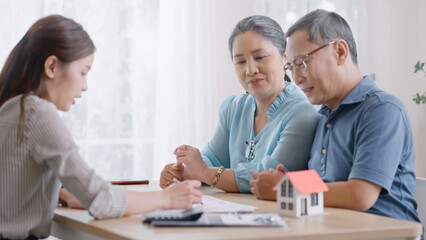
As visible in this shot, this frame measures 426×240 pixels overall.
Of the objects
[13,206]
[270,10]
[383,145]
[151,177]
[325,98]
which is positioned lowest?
[151,177]

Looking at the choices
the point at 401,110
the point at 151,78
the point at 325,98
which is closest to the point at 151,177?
the point at 151,78

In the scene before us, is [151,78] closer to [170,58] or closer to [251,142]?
[170,58]

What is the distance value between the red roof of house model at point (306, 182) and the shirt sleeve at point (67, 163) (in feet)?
1.42

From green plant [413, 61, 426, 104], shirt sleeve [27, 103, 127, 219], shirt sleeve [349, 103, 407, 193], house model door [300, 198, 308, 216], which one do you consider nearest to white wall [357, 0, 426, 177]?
green plant [413, 61, 426, 104]

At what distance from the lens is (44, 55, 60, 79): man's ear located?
147cm

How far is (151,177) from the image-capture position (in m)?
3.46

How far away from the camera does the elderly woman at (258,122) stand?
1.96 m

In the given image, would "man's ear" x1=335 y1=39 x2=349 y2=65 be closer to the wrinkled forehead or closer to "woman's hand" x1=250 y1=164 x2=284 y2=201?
the wrinkled forehead

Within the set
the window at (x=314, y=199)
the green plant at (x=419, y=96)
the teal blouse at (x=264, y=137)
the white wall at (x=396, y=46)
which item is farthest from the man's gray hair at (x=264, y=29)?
the white wall at (x=396, y=46)

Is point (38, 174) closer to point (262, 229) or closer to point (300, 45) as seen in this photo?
point (262, 229)

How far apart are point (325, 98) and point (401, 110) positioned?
26 centimetres

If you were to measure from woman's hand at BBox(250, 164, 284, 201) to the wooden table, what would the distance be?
163mm

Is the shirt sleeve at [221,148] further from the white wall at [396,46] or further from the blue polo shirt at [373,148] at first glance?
the white wall at [396,46]

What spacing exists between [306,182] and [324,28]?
0.62 meters
